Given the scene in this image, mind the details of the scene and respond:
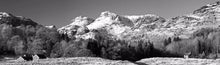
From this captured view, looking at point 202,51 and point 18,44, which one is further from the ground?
point 18,44

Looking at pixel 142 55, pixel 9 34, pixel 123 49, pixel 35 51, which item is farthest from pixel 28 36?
pixel 142 55

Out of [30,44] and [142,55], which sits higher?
[30,44]

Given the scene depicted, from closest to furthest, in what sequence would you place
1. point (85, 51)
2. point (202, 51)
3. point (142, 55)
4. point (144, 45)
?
point (85, 51) → point (142, 55) → point (144, 45) → point (202, 51)

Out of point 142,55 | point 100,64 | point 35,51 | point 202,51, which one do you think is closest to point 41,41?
point 35,51

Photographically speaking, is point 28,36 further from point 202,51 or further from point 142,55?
point 202,51

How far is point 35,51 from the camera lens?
118500mm

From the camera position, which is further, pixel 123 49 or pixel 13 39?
pixel 123 49

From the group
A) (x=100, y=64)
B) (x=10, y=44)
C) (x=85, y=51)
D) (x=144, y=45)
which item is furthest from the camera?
(x=144, y=45)

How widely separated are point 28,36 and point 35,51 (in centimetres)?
3576

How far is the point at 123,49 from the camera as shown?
154125 mm

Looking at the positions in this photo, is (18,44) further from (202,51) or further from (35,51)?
(202,51)

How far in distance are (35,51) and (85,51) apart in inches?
787

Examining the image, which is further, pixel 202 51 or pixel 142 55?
pixel 202 51

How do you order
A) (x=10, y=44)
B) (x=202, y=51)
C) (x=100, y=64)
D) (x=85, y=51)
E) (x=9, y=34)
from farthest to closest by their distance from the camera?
1. (x=202, y=51)
2. (x=9, y=34)
3. (x=10, y=44)
4. (x=85, y=51)
5. (x=100, y=64)
